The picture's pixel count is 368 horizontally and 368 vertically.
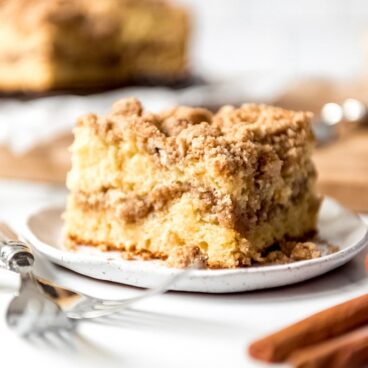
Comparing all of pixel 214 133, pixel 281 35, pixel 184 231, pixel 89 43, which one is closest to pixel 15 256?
pixel 184 231

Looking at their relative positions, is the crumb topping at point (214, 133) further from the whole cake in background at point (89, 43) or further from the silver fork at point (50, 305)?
the whole cake in background at point (89, 43)

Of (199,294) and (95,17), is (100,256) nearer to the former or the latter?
(199,294)

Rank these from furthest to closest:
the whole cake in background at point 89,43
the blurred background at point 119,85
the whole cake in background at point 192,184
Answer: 1. the whole cake in background at point 89,43
2. the blurred background at point 119,85
3. the whole cake in background at point 192,184

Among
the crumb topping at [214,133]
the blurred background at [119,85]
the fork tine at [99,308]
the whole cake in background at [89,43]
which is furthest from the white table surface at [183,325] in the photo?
the whole cake in background at [89,43]

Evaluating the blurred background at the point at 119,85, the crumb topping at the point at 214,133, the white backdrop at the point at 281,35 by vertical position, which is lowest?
the white backdrop at the point at 281,35

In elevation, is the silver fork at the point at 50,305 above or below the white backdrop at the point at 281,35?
above

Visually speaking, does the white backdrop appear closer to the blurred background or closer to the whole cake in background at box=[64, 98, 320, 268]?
the blurred background

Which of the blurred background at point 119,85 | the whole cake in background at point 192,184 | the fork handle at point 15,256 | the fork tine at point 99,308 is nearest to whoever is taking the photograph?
the fork tine at point 99,308

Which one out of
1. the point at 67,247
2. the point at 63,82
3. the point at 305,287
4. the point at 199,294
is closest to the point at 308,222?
the point at 305,287
